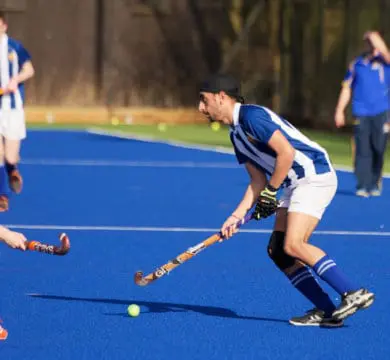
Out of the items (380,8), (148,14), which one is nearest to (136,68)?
(148,14)

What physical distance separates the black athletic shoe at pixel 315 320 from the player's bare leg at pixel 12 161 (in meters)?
7.10

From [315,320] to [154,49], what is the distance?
72.4 feet

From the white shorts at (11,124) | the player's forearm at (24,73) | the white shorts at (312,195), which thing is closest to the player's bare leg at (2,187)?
the white shorts at (11,124)

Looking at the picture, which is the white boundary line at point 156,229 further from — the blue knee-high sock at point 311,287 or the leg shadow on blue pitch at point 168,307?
the blue knee-high sock at point 311,287

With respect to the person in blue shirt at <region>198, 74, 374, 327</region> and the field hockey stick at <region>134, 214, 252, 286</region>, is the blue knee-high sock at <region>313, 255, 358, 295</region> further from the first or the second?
the field hockey stick at <region>134, 214, 252, 286</region>

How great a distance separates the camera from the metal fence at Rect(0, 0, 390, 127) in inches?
1153

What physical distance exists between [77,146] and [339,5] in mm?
6572

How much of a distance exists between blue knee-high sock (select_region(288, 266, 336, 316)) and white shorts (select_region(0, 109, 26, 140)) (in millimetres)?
6951

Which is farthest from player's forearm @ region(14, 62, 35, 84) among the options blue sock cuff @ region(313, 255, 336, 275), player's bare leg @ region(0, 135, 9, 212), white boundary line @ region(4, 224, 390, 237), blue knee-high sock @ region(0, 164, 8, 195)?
blue sock cuff @ region(313, 255, 336, 275)

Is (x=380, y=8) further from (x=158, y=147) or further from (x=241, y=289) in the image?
(x=241, y=289)

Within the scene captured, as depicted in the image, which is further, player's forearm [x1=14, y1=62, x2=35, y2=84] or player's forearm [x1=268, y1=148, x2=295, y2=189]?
player's forearm [x1=14, y1=62, x2=35, y2=84]

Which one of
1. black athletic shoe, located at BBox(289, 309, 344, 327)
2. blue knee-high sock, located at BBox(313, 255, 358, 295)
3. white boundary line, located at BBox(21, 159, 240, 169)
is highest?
blue knee-high sock, located at BBox(313, 255, 358, 295)

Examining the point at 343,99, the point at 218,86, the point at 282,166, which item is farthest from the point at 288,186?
the point at 343,99

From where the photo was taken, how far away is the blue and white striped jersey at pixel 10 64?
47.9 feet
